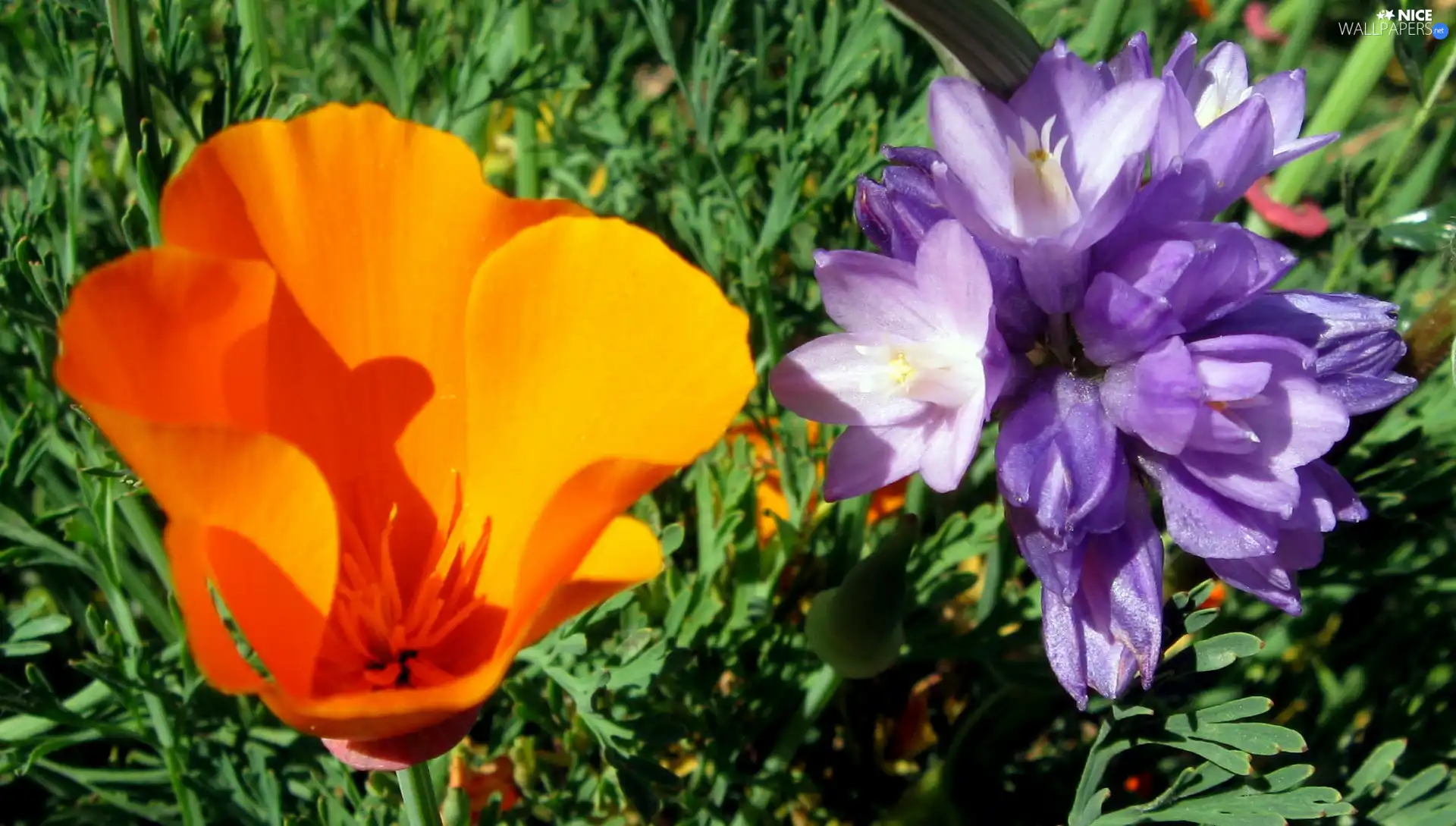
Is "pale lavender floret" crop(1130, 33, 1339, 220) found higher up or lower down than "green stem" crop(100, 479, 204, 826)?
higher up

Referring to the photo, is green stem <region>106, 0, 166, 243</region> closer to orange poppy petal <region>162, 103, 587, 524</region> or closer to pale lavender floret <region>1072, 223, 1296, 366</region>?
orange poppy petal <region>162, 103, 587, 524</region>

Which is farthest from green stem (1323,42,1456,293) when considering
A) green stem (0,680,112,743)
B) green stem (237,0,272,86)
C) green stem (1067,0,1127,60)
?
green stem (0,680,112,743)

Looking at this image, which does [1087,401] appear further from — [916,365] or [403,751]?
[403,751]

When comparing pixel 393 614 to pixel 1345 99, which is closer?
pixel 393 614

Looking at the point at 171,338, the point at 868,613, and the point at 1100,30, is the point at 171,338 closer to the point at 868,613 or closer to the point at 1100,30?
the point at 868,613

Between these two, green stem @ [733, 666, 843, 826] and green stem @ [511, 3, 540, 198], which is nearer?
green stem @ [733, 666, 843, 826]

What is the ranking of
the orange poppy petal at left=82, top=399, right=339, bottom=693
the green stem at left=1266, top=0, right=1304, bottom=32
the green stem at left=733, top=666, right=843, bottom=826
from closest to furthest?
the orange poppy petal at left=82, top=399, right=339, bottom=693, the green stem at left=733, top=666, right=843, bottom=826, the green stem at left=1266, top=0, right=1304, bottom=32

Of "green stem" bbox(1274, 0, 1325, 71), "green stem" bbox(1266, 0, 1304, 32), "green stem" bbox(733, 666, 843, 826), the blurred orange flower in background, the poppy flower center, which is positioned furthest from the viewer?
"green stem" bbox(1266, 0, 1304, 32)

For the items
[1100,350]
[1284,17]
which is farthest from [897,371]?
[1284,17]
